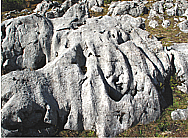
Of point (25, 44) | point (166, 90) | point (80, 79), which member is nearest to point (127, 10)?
point (166, 90)

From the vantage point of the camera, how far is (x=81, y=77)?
14102 mm

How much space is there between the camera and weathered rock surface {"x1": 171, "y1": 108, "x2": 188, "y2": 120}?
15.1m

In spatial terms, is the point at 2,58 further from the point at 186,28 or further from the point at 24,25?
the point at 186,28

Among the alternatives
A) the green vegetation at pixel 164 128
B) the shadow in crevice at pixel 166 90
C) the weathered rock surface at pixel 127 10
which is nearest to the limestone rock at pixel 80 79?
the shadow in crevice at pixel 166 90

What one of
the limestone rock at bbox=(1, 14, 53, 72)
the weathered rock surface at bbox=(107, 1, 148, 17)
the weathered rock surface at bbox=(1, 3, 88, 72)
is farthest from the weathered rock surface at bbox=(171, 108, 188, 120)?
the weathered rock surface at bbox=(107, 1, 148, 17)

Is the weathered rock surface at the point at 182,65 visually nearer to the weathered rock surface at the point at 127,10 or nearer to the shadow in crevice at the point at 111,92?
the shadow in crevice at the point at 111,92

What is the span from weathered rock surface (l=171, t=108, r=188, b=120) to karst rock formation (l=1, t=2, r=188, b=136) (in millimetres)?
1448

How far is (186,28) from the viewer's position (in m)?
35.8

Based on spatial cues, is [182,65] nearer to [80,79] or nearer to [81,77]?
[81,77]

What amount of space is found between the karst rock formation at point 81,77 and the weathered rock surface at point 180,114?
1448 millimetres

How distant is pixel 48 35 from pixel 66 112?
10174 mm

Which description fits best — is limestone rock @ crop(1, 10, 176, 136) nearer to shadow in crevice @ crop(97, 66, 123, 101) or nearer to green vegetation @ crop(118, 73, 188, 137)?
shadow in crevice @ crop(97, 66, 123, 101)

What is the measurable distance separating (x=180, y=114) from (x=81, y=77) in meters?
10.9

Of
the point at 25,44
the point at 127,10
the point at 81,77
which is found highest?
the point at 127,10
